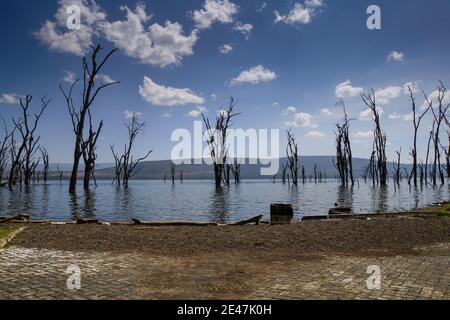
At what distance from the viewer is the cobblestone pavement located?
5.98 meters

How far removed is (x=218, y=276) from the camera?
7148mm

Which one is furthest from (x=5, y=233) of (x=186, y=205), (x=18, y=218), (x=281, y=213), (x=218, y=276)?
(x=186, y=205)

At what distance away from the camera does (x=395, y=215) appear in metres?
16.9

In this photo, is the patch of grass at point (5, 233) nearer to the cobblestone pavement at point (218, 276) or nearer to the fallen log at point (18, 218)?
the cobblestone pavement at point (218, 276)

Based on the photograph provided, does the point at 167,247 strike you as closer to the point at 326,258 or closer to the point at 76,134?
the point at 326,258

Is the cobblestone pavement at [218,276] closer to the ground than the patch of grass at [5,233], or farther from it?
closer to the ground

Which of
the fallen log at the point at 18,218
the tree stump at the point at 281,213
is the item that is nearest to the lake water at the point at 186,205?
the tree stump at the point at 281,213

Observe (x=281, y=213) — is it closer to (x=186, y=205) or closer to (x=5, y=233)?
(x=5, y=233)

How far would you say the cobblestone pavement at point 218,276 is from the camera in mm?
5977

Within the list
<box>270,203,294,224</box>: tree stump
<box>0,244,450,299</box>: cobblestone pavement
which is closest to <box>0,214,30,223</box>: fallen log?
<box>0,244,450,299</box>: cobblestone pavement

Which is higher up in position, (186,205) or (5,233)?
(5,233)

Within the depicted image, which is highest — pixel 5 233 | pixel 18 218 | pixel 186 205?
pixel 5 233

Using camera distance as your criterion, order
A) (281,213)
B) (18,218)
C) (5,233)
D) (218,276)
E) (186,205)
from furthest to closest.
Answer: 1. (186,205)
2. (281,213)
3. (18,218)
4. (5,233)
5. (218,276)

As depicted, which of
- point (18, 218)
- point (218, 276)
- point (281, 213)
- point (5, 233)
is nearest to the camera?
point (218, 276)
